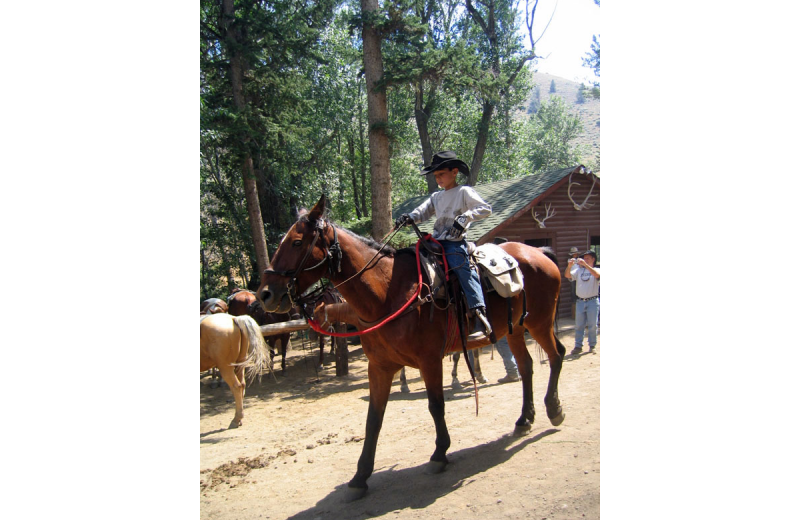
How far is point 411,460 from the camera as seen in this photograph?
5.30 meters

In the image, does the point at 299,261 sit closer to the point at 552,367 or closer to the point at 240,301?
the point at 552,367

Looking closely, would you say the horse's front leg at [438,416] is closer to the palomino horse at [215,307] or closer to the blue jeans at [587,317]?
the palomino horse at [215,307]

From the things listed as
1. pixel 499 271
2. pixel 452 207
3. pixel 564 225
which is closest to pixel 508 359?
pixel 499 271

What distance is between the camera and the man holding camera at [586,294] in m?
10.6

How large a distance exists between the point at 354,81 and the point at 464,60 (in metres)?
17.0

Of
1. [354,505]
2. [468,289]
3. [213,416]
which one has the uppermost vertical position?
[468,289]

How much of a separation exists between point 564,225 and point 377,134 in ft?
27.7

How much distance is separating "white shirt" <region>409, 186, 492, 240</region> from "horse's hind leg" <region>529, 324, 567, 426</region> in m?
1.89

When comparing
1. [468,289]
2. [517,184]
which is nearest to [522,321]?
[468,289]

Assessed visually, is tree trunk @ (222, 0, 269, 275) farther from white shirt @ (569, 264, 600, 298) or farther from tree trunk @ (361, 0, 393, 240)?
white shirt @ (569, 264, 600, 298)

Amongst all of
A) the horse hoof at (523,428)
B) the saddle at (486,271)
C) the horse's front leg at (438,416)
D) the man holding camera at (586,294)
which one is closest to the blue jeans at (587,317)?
the man holding camera at (586,294)

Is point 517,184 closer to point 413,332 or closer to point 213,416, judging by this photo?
point 213,416
